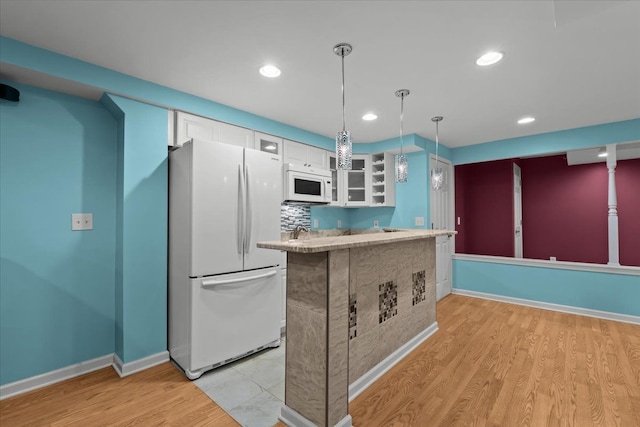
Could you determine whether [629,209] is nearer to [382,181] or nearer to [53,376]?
[382,181]

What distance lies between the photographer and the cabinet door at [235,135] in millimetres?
3006

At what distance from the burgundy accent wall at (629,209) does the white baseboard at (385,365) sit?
4459 millimetres

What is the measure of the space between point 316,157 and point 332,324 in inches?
111

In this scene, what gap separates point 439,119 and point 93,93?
11.3ft

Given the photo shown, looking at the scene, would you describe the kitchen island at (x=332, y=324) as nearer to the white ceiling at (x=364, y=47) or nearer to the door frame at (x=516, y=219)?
the white ceiling at (x=364, y=47)

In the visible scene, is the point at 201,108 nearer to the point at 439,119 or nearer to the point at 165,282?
the point at 165,282

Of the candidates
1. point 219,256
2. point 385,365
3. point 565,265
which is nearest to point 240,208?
point 219,256

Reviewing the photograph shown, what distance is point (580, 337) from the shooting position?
10.0 ft

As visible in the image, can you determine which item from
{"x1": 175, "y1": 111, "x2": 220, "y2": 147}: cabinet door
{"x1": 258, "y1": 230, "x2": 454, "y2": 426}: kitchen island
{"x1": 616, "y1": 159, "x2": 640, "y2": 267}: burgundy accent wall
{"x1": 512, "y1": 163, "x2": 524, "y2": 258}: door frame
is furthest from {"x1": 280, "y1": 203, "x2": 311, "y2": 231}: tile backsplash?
{"x1": 616, "y1": 159, "x2": 640, "y2": 267}: burgundy accent wall

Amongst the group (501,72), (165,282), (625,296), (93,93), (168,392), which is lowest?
(168,392)

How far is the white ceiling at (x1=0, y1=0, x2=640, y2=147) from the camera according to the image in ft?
5.40

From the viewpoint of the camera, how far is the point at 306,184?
361 centimetres

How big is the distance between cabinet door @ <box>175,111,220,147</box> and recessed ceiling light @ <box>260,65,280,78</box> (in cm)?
89

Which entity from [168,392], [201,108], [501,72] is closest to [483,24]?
[501,72]
